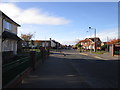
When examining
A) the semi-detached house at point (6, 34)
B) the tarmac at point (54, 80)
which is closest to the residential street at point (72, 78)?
the tarmac at point (54, 80)

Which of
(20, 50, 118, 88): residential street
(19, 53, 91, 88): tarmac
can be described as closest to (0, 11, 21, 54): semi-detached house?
(20, 50, 118, 88): residential street

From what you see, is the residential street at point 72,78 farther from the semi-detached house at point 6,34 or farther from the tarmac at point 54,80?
the semi-detached house at point 6,34

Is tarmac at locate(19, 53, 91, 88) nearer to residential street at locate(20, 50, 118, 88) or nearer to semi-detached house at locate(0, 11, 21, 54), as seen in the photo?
residential street at locate(20, 50, 118, 88)

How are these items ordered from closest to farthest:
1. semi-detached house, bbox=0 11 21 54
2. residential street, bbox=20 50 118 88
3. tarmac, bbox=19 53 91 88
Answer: tarmac, bbox=19 53 91 88 → residential street, bbox=20 50 118 88 → semi-detached house, bbox=0 11 21 54

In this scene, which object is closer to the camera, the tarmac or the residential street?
the tarmac

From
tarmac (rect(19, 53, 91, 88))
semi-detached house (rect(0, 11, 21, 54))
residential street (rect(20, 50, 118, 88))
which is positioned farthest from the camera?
semi-detached house (rect(0, 11, 21, 54))

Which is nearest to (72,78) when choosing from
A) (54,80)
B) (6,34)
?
(54,80)

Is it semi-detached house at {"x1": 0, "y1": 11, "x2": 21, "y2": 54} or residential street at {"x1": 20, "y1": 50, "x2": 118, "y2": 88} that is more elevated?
semi-detached house at {"x1": 0, "y1": 11, "x2": 21, "y2": 54}

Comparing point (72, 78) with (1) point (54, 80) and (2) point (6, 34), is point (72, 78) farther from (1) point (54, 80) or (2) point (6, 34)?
(2) point (6, 34)

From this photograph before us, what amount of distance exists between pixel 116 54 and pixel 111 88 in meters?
29.2

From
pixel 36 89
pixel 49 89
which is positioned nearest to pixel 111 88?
pixel 49 89

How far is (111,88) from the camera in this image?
6.27m

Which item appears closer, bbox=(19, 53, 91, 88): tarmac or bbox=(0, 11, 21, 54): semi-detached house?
bbox=(19, 53, 91, 88): tarmac

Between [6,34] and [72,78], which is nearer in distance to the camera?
[72,78]
